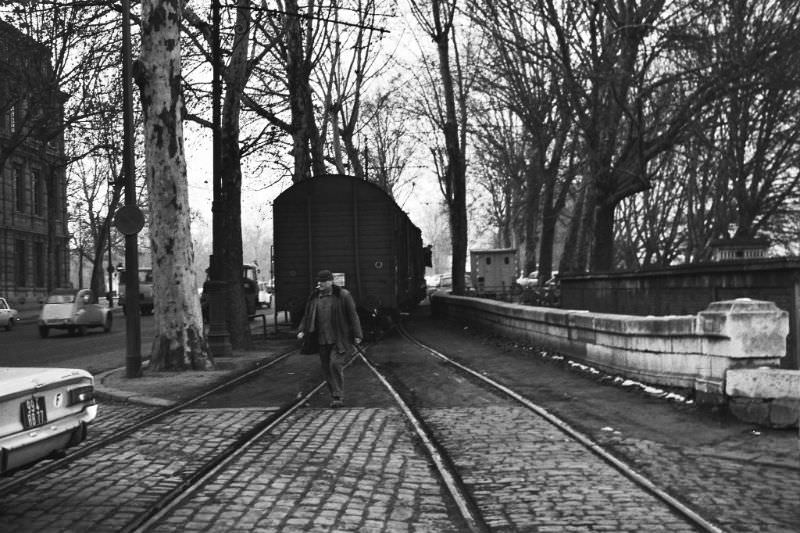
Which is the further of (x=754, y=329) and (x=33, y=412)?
(x=754, y=329)

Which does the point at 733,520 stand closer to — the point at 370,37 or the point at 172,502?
the point at 172,502

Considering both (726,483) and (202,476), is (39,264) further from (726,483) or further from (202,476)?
(726,483)

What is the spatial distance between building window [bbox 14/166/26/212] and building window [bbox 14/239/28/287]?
2.37m

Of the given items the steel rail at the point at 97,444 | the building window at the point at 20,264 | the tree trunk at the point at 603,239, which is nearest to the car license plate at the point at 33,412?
the steel rail at the point at 97,444

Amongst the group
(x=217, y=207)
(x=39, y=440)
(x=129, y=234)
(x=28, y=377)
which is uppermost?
(x=217, y=207)

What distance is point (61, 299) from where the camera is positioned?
1107 inches

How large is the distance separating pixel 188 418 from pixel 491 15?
15.0m

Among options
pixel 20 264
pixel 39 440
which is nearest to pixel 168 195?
pixel 39 440

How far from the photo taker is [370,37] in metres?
30.7

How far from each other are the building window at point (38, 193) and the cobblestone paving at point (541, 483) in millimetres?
51267

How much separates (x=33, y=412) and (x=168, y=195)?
8912mm

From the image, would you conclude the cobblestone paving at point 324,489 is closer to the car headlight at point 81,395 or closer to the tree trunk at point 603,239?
the car headlight at point 81,395

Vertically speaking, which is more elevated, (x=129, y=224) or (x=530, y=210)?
(x=530, y=210)

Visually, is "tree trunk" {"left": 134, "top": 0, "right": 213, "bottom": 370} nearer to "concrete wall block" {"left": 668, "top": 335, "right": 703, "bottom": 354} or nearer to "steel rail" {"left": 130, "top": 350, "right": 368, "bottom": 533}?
"steel rail" {"left": 130, "top": 350, "right": 368, "bottom": 533}
